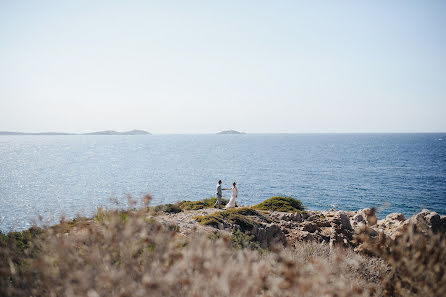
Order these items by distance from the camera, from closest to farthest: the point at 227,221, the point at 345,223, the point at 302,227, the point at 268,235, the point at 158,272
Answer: the point at 158,272, the point at 268,235, the point at 227,221, the point at 302,227, the point at 345,223

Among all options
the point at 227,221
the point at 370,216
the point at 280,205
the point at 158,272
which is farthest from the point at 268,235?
the point at 280,205

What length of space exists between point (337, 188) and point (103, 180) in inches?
1757

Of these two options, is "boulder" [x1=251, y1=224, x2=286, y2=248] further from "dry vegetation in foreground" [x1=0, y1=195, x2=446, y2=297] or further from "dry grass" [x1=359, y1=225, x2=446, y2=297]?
"dry vegetation in foreground" [x1=0, y1=195, x2=446, y2=297]

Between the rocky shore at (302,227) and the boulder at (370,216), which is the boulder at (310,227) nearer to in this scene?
the rocky shore at (302,227)

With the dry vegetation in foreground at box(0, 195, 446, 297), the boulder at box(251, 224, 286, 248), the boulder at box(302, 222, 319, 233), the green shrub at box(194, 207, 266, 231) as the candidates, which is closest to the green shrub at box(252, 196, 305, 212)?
the boulder at box(302, 222, 319, 233)

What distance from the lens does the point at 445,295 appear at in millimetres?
4309

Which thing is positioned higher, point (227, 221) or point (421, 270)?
point (421, 270)

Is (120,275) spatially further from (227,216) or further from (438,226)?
(438,226)

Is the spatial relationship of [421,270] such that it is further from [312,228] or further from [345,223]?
[345,223]

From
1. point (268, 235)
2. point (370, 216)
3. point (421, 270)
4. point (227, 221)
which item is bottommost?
point (268, 235)

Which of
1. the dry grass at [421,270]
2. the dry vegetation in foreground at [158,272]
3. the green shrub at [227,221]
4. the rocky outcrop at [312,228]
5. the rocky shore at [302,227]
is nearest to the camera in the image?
the dry vegetation in foreground at [158,272]

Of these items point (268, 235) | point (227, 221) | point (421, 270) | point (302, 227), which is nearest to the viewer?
point (421, 270)

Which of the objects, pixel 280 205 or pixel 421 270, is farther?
pixel 280 205

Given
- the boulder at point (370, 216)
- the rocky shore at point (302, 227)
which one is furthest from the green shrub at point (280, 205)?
the boulder at point (370, 216)
